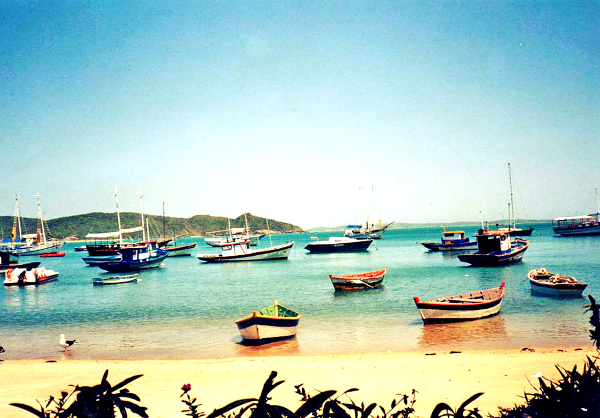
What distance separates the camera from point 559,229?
108 meters

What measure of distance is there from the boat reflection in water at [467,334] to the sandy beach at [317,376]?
5.66ft

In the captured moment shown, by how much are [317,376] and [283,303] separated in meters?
17.2

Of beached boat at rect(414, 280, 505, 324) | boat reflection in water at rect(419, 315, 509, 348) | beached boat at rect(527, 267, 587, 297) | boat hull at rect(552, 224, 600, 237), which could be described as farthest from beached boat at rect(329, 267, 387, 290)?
boat hull at rect(552, 224, 600, 237)

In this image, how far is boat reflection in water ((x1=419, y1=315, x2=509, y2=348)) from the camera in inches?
671

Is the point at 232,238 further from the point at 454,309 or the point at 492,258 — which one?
the point at 454,309

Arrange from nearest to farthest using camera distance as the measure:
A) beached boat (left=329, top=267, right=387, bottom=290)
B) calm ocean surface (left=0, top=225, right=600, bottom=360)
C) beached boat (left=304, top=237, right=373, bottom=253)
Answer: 1. calm ocean surface (left=0, top=225, right=600, bottom=360)
2. beached boat (left=329, top=267, right=387, bottom=290)
3. beached boat (left=304, top=237, right=373, bottom=253)

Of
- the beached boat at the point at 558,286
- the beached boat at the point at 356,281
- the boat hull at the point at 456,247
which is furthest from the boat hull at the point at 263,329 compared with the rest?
the boat hull at the point at 456,247

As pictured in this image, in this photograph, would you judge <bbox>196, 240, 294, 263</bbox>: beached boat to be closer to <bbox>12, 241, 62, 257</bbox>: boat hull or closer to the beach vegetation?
<bbox>12, 241, 62, 257</bbox>: boat hull

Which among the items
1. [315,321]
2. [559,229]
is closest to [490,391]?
[315,321]

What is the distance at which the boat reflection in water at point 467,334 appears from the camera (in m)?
17.0

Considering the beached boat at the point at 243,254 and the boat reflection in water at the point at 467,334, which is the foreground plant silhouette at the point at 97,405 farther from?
the beached boat at the point at 243,254

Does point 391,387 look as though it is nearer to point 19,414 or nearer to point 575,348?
point 575,348

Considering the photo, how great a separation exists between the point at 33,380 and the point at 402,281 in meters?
30.5

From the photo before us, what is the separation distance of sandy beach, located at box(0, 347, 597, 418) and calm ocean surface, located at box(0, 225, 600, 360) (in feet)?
5.74
